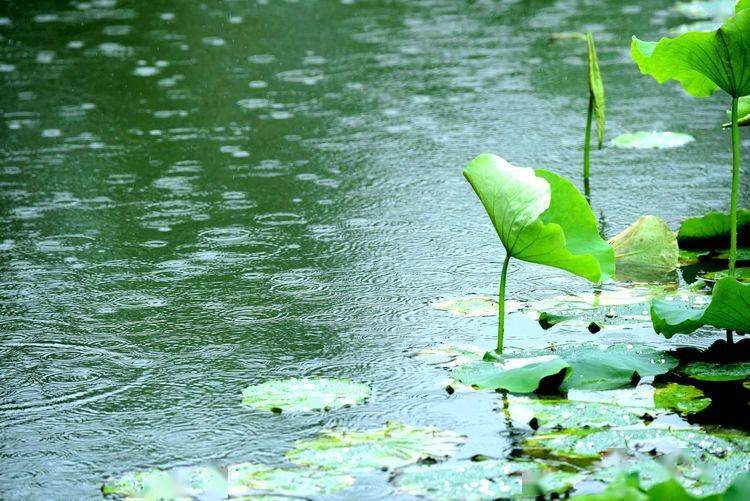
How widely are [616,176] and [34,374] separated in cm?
265

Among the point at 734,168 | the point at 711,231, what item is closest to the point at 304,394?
the point at 734,168

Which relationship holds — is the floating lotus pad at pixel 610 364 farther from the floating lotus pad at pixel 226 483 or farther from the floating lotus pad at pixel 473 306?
the floating lotus pad at pixel 226 483

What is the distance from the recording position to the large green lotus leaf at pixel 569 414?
235 cm

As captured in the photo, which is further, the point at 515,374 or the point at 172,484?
the point at 515,374

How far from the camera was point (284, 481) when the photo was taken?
214 cm

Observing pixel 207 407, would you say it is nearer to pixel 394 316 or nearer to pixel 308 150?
pixel 394 316

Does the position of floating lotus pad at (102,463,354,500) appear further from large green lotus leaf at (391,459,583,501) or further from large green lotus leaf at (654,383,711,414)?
large green lotus leaf at (654,383,711,414)

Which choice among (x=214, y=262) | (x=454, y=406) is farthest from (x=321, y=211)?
(x=454, y=406)

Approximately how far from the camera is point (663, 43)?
2.91 meters

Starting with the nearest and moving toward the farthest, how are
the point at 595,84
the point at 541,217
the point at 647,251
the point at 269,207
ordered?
the point at 541,217 < the point at 647,251 < the point at 595,84 < the point at 269,207

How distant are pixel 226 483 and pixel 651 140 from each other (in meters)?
3.40

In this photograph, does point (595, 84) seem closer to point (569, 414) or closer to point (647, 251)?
point (647, 251)

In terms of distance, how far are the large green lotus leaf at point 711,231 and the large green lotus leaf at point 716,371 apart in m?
1.00

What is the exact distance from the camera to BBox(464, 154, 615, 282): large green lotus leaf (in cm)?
261
